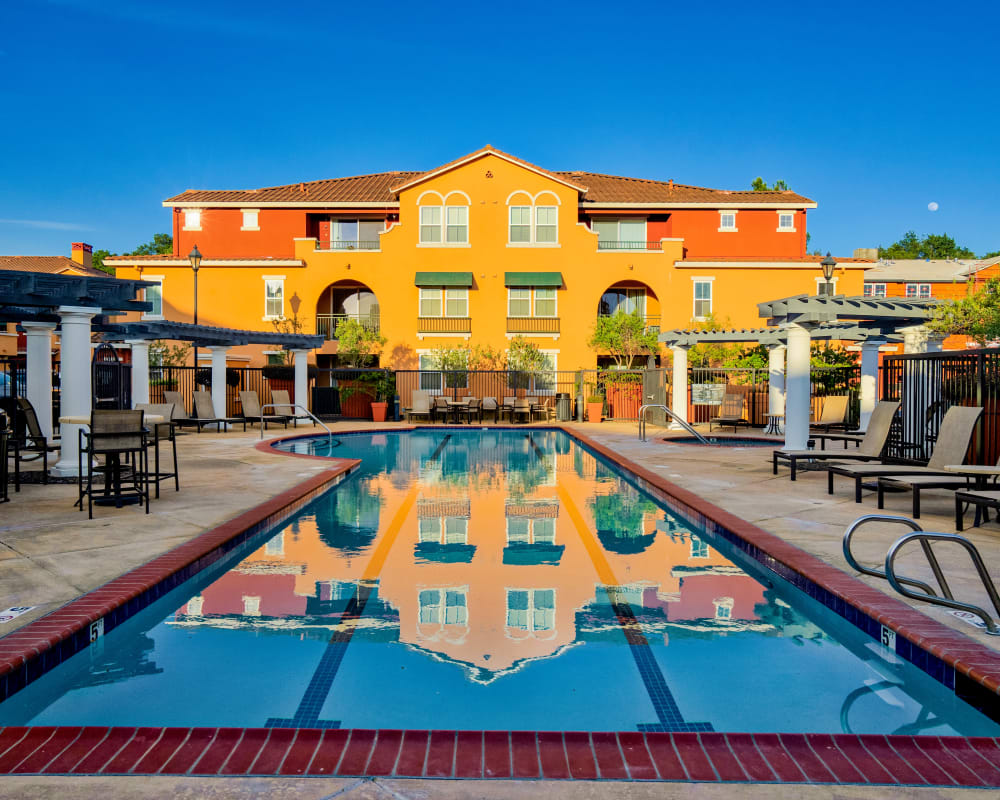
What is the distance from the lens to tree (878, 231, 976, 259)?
78.8 metres

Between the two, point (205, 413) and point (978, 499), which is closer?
point (978, 499)

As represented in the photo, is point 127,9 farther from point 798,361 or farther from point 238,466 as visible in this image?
point 798,361

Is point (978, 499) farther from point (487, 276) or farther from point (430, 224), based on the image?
point (430, 224)

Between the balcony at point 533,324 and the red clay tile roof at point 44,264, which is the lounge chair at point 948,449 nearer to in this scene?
the balcony at point 533,324

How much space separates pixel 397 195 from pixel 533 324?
850cm

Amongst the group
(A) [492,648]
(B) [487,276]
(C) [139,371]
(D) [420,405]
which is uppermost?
(B) [487,276]

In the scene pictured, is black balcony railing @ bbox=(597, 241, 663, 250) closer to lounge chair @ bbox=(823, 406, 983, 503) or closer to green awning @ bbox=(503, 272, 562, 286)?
green awning @ bbox=(503, 272, 562, 286)

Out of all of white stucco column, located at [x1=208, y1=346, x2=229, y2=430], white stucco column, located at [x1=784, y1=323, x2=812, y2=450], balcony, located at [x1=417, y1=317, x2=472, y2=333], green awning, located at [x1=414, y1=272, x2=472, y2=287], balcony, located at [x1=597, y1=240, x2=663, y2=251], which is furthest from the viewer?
→ balcony, located at [x1=597, y1=240, x2=663, y2=251]

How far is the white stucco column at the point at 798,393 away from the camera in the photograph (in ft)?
39.5

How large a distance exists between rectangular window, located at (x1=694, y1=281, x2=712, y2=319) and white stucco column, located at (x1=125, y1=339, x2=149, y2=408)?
71.1 ft

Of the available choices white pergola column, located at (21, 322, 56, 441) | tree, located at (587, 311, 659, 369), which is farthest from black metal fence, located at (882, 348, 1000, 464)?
tree, located at (587, 311, 659, 369)

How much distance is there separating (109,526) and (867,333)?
1574 centimetres

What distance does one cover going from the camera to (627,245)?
110 ft

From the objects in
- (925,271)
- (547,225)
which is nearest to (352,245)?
(547,225)
